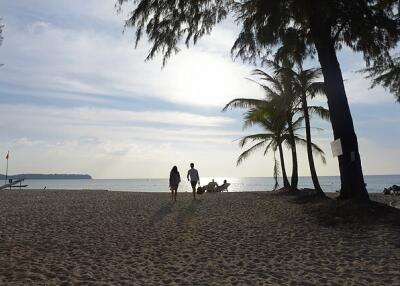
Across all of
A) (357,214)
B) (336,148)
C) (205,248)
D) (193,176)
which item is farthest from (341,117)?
(193,176)

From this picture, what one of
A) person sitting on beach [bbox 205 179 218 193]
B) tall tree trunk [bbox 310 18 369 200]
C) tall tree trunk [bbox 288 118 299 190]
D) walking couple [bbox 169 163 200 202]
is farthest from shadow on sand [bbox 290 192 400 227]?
person sitting on beach [bbox 205 179 218 193]

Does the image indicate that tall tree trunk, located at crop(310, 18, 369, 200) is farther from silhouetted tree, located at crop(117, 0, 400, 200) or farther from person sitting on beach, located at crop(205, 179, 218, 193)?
person sitting on beach, located at crop(205, 179, 218, 193)

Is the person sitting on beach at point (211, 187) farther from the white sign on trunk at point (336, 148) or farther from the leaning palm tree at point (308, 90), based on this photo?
the white sign on trunk at point (336, 148)

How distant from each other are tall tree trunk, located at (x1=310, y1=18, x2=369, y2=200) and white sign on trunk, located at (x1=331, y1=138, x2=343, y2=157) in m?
0.15

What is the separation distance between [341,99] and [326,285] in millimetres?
8500

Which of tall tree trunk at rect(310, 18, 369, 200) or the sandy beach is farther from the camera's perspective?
tall tree trunk at rect(310, 18, 369, 200)

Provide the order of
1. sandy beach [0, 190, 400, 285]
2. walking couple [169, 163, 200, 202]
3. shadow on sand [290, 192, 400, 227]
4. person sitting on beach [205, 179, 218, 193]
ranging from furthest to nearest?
person sitting on beach [205, 179, 218, 193] → walking couple [169, 163, 200, 202] → shadow on sand [290, 192, 400, 227] → sandy beach [0, 190, 400, 285]

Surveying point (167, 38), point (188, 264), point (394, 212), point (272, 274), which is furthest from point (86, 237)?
point (394, 212)

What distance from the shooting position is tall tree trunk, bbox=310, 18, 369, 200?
13906 mm

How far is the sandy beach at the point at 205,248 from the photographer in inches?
279

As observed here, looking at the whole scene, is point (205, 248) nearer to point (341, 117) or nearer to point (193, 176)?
point (341, 117)

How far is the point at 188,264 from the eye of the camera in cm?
802

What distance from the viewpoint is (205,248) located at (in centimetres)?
941

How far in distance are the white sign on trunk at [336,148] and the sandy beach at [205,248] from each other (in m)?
1.62
